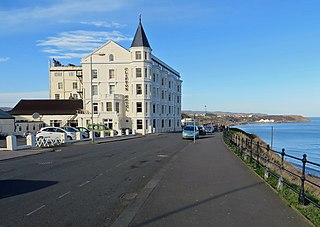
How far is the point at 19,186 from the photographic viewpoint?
9.30m

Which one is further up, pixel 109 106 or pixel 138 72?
pixel 138 72

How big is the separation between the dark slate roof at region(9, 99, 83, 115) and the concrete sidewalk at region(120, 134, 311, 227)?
5346 centimetres

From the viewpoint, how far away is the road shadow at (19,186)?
27.8 feet

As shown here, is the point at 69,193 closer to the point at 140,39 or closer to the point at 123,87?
the point at 123,87

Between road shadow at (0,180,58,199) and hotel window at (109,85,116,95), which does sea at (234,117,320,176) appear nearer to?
road shadow at (0,180,58,199)

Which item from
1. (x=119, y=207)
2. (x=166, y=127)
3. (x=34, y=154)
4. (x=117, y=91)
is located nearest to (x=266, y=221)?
(x=119, y=207)

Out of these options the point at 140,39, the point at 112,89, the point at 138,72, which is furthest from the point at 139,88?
the point at 140,39

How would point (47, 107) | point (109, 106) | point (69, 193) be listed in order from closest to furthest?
point (69, 193) → point (109, 106) → point (47, 107)

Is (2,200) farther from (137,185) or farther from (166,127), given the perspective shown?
(166,127)

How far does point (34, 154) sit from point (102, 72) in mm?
40785

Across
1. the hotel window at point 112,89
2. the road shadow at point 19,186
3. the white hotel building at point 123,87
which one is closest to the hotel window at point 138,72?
the white hotel building at point 123,87

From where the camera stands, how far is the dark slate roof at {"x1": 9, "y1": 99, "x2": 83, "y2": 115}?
6038 centimetres

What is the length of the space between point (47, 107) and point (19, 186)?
2229 inches

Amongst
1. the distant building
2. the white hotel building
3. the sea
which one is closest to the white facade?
the white hotel building
